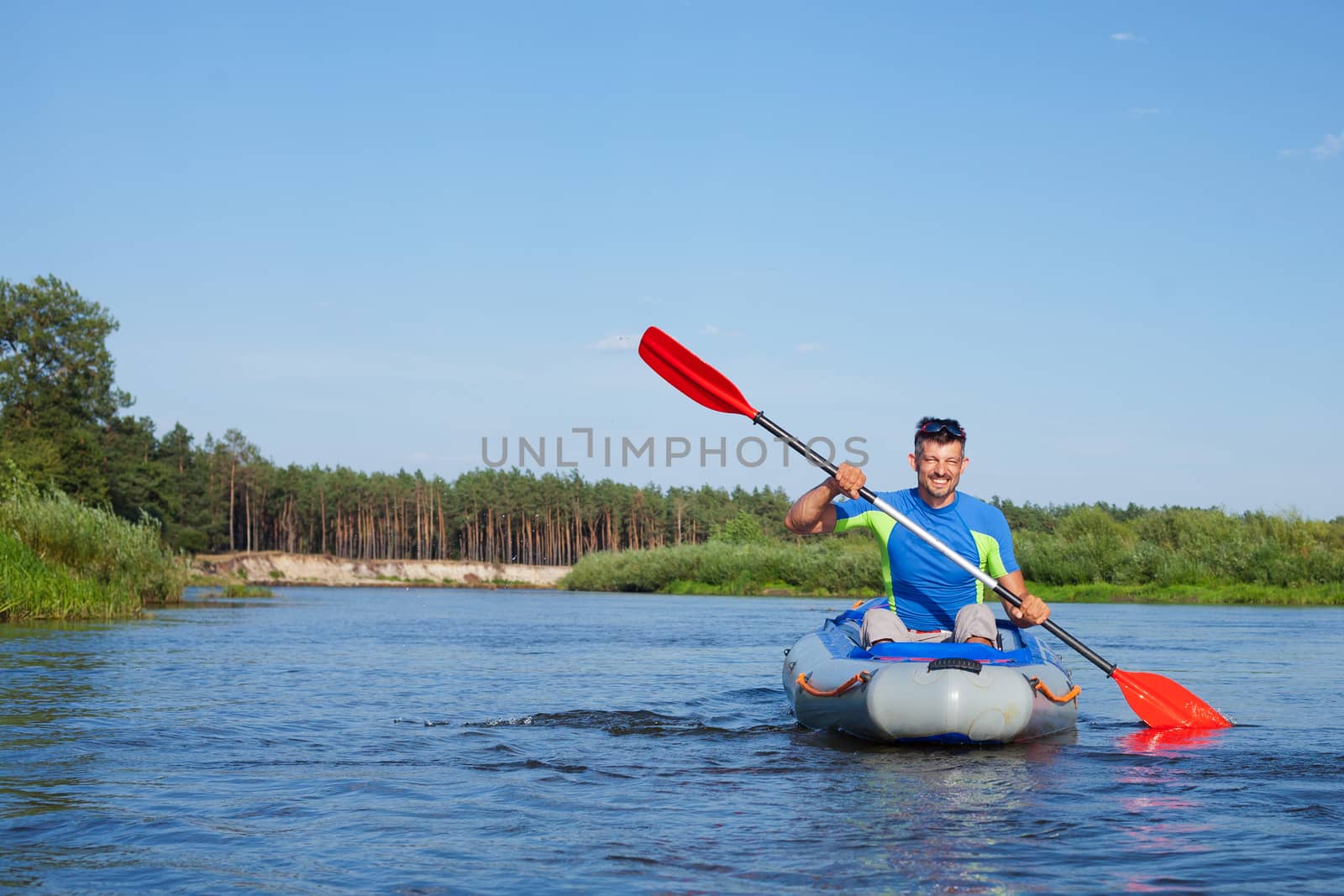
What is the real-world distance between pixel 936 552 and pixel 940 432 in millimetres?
805

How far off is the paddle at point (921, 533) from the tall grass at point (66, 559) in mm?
11020

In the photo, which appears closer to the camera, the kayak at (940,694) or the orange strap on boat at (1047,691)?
the kayak at (940,694)

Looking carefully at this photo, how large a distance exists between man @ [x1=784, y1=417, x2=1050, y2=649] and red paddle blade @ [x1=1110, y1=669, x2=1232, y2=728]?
3.97 ft

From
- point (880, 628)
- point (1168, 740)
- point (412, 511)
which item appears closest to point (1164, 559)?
point (1168, 740)

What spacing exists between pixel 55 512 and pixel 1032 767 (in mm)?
15484

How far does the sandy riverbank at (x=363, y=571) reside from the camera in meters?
55.7

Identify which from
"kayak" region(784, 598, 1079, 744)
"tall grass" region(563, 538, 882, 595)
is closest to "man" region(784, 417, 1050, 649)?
"kayak" region(784, 598, 1079, 744)

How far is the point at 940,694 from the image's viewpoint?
20.9 feet

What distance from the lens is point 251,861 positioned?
431 cm

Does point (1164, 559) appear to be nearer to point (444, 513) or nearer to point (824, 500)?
point (824, 500)

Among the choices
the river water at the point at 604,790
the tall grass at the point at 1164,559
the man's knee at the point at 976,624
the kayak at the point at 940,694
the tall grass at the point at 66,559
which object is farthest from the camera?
the tall grass at the point at 1164,559

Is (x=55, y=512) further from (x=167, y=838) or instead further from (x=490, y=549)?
(x=490, y=549)

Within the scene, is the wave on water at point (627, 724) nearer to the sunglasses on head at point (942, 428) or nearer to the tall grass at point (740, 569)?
the sunglasses on head at point (942, 428)

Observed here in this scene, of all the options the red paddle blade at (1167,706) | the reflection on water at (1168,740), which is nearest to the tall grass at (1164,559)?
the red paddle blade at (1167,706)
